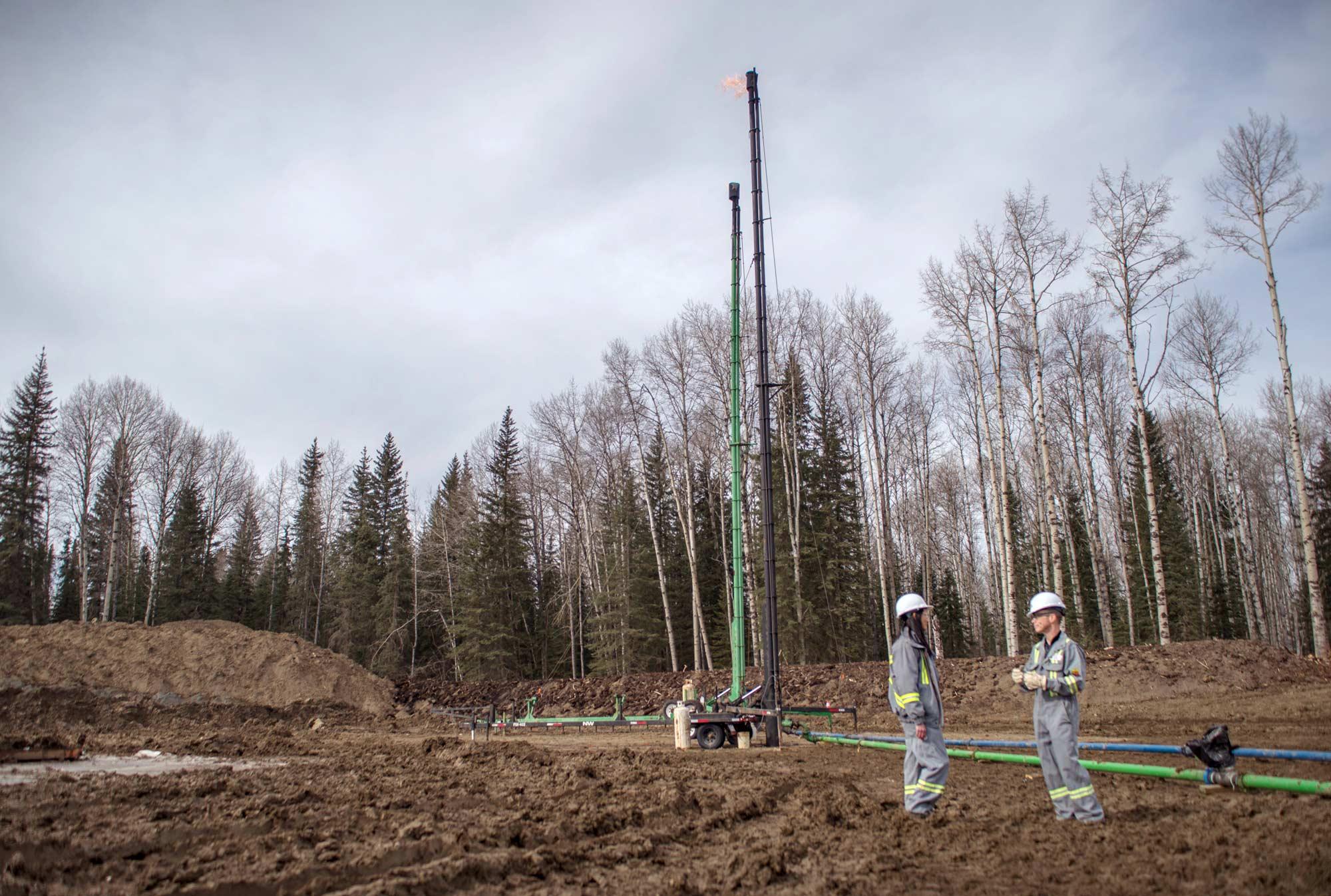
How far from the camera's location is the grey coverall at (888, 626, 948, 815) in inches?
258

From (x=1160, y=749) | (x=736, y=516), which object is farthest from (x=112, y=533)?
(x=1160, y=749)

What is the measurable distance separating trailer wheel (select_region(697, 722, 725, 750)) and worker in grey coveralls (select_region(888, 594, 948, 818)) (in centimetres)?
739

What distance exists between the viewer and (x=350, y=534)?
46.4 metres

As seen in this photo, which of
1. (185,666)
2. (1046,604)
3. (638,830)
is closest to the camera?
(638,830)

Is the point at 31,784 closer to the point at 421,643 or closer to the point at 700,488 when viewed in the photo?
the point at 700,488

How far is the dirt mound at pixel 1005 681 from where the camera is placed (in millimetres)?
17828

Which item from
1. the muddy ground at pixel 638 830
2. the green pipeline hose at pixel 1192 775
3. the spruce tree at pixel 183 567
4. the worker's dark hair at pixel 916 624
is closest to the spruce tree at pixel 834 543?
the muddy ground at pixel 638 830

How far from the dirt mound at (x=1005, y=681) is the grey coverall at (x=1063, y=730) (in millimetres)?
11108

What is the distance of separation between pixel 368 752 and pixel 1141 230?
22.9m

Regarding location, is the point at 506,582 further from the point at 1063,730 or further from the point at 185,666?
the point at 1063,730

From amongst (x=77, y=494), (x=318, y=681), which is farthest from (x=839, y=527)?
(x=77, y=494)

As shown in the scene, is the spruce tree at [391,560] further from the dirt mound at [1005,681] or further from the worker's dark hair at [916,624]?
the worker's dark hair at [916,624]

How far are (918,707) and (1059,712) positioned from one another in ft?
3.44

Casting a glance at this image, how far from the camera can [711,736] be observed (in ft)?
45.7
